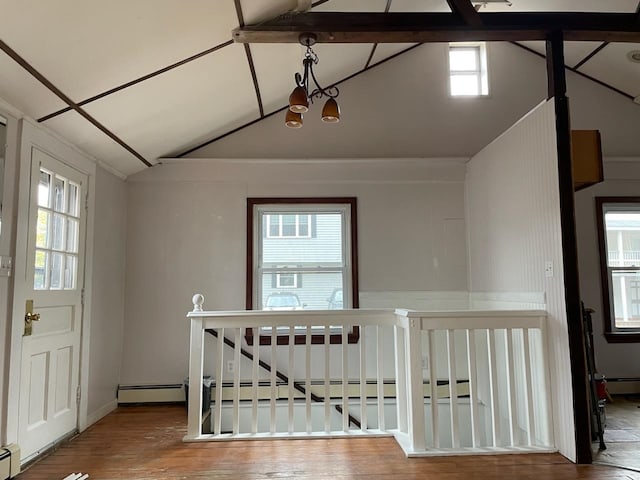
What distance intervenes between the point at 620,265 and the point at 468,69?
8.93 ft

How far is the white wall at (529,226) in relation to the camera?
9.44 ft

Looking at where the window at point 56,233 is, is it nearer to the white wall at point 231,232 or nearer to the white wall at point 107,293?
the white wall at point 107,293

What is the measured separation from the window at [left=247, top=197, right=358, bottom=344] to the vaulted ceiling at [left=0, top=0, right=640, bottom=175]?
41.9 inches

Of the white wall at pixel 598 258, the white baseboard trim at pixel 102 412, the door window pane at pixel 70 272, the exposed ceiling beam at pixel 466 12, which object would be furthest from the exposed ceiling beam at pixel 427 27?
the white baseboard trim at pixel 102 412

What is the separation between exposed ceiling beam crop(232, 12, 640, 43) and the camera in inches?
119

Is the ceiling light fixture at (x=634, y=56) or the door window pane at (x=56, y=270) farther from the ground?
the ceiling light fixture at (x=634, y=56)

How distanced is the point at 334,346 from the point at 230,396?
3.83 ft

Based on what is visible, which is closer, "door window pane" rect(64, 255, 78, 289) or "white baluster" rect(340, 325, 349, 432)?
"white baluster" rect(340, 325, 349, 432)

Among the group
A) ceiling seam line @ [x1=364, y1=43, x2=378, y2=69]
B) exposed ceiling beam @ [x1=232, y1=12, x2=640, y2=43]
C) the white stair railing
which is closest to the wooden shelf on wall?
exposed ceiling beam @ [x1=232, y1=12, x2=640, y2=43]

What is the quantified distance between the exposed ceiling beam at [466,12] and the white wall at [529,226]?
75cm

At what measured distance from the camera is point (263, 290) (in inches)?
182

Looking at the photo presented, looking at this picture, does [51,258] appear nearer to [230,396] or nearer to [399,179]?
[230,396]

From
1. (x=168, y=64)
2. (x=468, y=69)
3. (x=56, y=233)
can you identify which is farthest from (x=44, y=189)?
(x=468, y=69)

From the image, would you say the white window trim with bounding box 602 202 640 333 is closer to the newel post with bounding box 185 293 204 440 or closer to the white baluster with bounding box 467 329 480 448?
the white baluster with bounding box 467 329 480 448
